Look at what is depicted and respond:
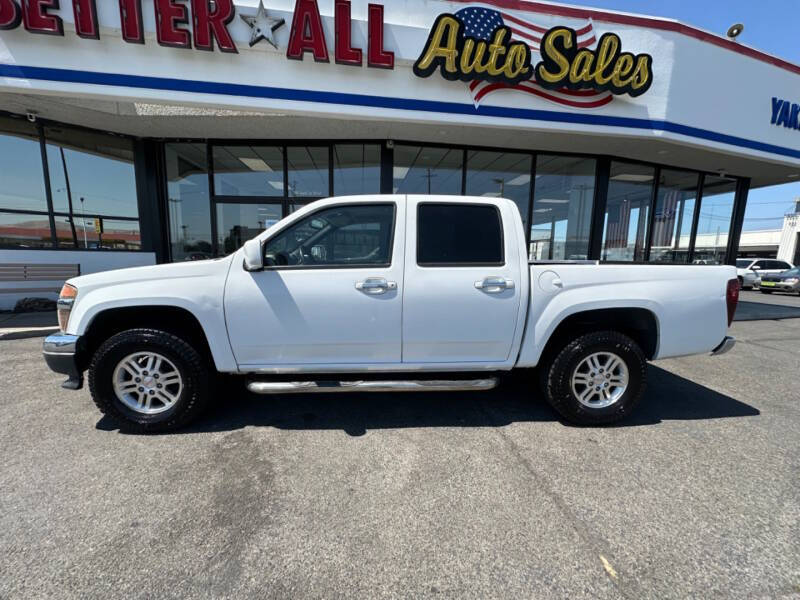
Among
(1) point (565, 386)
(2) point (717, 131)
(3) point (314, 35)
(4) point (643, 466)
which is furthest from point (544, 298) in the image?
(2) point (717, 131)

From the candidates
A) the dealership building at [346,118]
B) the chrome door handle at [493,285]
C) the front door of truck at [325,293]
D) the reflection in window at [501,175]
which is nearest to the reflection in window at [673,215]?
the dealership building at [346,118]

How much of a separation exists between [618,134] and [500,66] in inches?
105

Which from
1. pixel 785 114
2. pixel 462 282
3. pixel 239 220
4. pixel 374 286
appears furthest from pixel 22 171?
pixel 785 114

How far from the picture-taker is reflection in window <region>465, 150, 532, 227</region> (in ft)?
27.9

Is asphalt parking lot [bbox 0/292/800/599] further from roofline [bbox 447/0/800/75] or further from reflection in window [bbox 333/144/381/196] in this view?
roofline [bbox 447/0/800/75]

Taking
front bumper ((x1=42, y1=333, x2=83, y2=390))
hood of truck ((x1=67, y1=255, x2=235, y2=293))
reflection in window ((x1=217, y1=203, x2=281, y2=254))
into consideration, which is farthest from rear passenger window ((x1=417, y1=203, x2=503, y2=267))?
reflection in window ((x1=217, y1=203, x2=281, y2=254))

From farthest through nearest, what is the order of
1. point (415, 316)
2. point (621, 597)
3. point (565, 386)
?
point (565, 386)
point (415, 316)
point (621, 597)

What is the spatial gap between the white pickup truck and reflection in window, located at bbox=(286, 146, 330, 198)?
5805 millimetres

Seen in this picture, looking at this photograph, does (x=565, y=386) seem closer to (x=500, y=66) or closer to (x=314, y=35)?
(x=500, y=66)

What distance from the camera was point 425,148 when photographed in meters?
8.09

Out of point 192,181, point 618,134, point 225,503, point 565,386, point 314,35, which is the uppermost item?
point 314,35

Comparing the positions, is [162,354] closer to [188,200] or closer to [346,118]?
[346,118]

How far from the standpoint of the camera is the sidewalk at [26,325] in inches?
228

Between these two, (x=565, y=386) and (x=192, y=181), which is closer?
(x=565, y=386)
